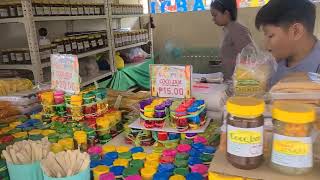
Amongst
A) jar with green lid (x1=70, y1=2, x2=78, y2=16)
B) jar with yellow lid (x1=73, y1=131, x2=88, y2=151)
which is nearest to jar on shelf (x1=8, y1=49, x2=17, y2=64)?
jar with green lid (x1=70, y1=2, x2=78, y2=16)

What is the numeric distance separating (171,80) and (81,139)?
44 centimetres

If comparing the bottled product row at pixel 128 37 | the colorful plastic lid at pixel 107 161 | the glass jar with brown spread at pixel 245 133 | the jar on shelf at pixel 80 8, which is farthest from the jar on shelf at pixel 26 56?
the glass jar with brown spread at pixel 245 133

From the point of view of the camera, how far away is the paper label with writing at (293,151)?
22.8 inches

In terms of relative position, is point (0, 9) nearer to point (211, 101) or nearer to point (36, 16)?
point (36, 16)

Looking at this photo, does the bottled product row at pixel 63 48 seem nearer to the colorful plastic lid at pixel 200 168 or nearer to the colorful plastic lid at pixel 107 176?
the colorful plastic lid at pixel 107 176

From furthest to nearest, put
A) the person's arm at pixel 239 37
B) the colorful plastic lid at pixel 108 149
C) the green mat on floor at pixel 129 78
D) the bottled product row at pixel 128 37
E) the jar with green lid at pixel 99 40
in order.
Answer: the bottled product row at pixel 128 37 < the green mat on floor at pixel 129 78 < the jar with green lid at pixel 99 40 < the person's arm at pixel 239 37 < the colorful plastic lid at pixel 108 149

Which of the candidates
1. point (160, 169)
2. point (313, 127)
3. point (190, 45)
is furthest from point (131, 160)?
point (190, 45)

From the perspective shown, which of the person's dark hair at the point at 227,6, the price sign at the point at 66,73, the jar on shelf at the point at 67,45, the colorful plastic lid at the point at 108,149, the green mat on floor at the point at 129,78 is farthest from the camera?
the green mat on floor at the point at 129,78

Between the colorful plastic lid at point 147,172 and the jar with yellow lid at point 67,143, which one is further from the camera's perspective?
the jar with yellow lid at point 67,143

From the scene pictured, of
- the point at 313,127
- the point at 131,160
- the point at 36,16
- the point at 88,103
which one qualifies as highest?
the point at 36,16

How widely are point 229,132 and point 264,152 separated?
0.13 m

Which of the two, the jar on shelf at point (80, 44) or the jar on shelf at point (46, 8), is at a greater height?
the jar on shelf at point (46, 8)

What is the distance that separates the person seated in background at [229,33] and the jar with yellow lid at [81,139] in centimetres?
165

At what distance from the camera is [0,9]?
228 centimetres
